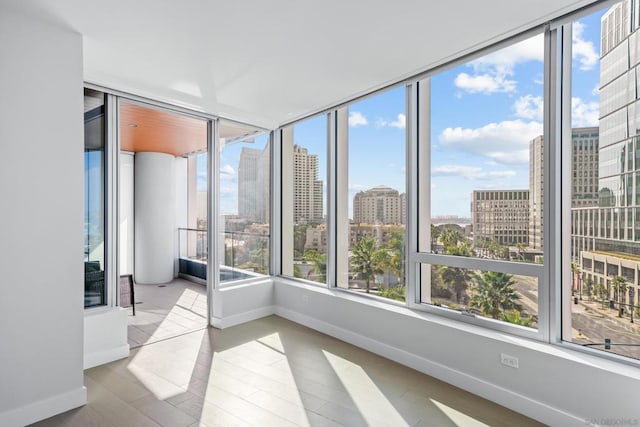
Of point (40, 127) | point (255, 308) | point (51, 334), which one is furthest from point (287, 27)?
point (255, 308)

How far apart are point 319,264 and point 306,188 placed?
102 centimetres

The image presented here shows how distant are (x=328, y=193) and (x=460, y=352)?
2.27m

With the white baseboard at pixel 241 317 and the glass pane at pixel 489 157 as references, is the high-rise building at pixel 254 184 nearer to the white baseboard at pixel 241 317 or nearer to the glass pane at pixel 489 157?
the white baseboard at pixel 241 317

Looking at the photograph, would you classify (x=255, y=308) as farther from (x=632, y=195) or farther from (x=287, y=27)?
(x=632, y=195)

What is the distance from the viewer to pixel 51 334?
2320 millimetres

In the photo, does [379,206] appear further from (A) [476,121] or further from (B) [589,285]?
(B) [589,285]

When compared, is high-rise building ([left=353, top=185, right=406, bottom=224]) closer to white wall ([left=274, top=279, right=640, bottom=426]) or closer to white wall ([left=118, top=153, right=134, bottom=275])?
white wall ([left=274, top=279, right=640, bottom=426])

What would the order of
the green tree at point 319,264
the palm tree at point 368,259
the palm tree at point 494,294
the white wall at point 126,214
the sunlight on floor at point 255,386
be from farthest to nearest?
the white wall at point 126,214 → the green tree at point 319,264 → the palm tree at point 368,259 → the palm tree at point 494,294 → the sunlight on floor at point 255,386

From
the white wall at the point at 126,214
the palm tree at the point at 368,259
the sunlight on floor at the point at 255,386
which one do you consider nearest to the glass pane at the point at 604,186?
the palm tree at the point at 368,259

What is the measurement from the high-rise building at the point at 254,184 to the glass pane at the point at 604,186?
11.6ft

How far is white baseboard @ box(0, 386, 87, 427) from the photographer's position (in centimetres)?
217

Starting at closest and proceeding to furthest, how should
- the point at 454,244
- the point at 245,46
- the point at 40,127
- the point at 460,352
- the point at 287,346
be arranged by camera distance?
the point at 40,127
the point at 245,46
the point at 460,352
the point at 454,244
the point at 287,346

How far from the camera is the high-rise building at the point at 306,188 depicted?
448 cm

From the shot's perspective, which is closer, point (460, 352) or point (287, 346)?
point (460, 352)
